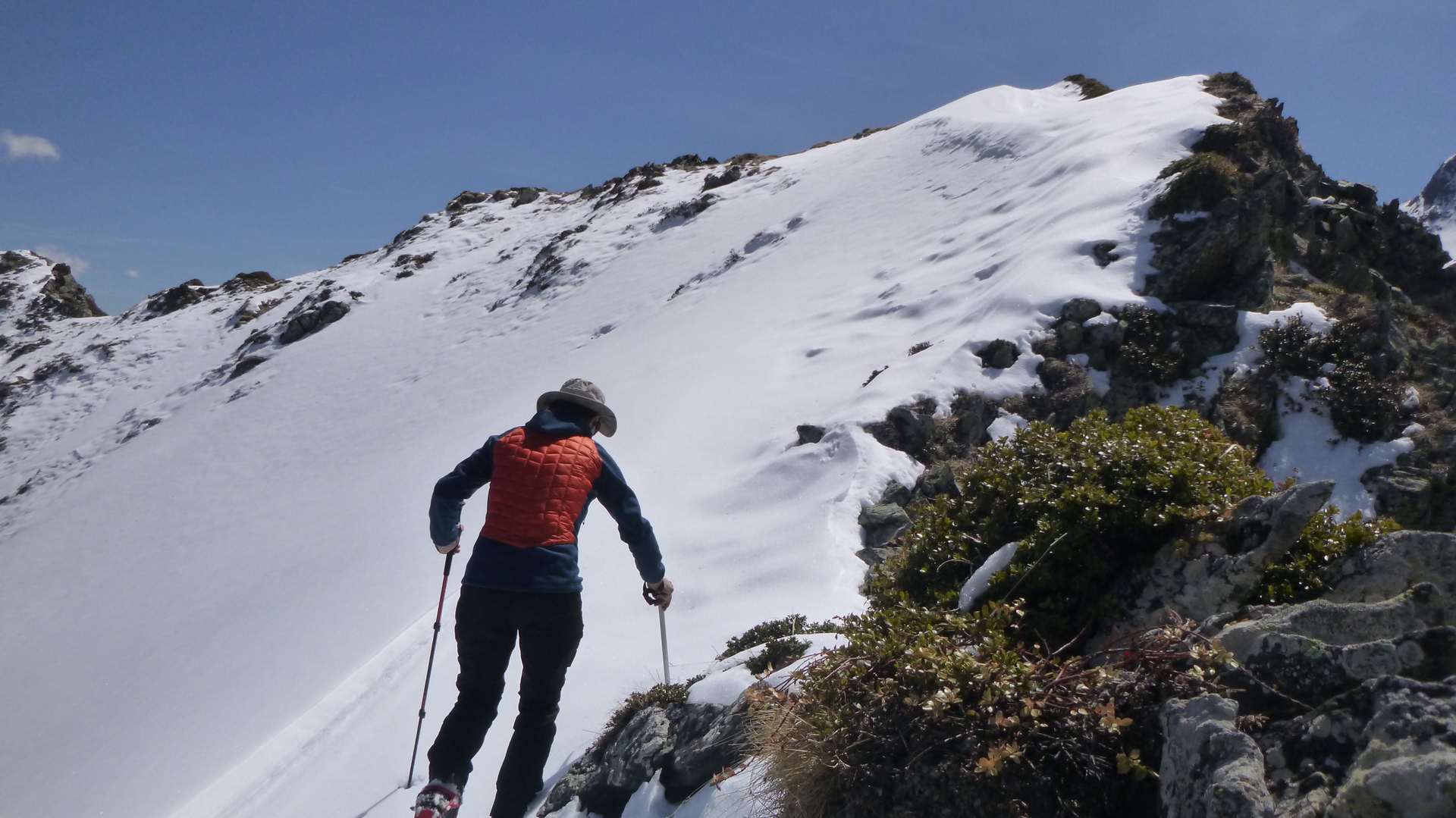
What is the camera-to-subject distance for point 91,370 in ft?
150

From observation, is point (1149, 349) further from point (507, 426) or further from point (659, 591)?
point (507, 426)

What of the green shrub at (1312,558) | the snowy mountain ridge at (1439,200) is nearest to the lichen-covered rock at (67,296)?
the green shrub at (1312,558)

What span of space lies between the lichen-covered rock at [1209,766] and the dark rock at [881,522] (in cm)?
661

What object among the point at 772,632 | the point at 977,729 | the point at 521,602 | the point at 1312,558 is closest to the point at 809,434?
the point at 772,632

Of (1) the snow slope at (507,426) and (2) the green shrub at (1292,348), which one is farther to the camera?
(2) the green shrub at (1292,348)

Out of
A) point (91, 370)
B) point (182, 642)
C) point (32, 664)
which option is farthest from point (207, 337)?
point (182, 642)

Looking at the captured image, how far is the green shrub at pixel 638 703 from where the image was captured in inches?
218

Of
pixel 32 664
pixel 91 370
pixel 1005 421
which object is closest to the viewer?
pixel 1005 421

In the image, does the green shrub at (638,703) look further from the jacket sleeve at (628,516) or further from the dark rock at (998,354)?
the dark rock at (998,354)

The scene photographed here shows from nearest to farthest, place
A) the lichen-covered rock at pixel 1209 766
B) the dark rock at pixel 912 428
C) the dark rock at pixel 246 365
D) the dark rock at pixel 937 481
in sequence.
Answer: the lichen-covered rock at pixel 1209 766 < the dark rock at pixel 937 481 < the dark rock at pixel 912 428 < the dark rock at pixel 246 365

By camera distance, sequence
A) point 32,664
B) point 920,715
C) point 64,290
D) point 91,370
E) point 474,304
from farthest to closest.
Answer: point 64,290 < point 91,370 < point 474,304 < point 32,664 < point 920,715

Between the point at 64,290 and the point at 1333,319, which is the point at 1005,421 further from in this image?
the point at 64,290

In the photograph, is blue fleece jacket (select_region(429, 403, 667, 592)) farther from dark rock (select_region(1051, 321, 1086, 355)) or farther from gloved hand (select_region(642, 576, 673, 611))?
dark rock (select_region(1051, 321, 1086, 355))

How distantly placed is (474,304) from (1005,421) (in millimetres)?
30119
